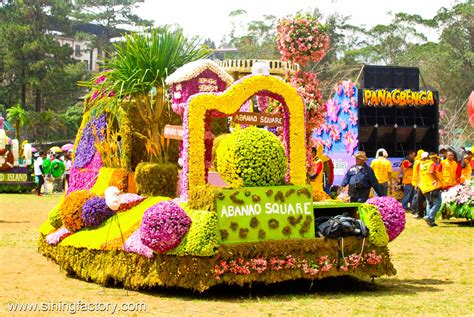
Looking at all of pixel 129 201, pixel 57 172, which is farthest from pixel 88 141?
pixel 57 172

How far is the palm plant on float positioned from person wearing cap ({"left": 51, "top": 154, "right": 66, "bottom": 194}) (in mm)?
18186

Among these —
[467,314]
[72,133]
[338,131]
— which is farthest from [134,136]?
[72,133]

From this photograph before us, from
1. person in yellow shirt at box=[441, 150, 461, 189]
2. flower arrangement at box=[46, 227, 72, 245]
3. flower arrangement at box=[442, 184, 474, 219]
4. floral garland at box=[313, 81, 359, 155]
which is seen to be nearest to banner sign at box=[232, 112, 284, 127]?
flower arrangement at box=[46, 227, 72, 245]

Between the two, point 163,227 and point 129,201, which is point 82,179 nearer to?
point 129,201

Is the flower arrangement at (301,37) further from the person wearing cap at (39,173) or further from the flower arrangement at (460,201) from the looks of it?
the person wearing cap at (39,173)

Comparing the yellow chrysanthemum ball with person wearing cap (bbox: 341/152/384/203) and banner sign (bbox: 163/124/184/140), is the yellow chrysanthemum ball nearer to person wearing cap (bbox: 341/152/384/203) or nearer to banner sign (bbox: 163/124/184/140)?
banner sign (bbox: 163/124/184/140)

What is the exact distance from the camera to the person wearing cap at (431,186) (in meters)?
16.8

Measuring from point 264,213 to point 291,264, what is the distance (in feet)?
2.06

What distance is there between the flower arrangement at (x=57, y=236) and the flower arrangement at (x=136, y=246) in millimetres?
1945

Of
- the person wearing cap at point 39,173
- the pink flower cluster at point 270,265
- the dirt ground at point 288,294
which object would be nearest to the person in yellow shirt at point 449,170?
the dirt ground at point 288,294

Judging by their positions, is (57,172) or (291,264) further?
(57,172)

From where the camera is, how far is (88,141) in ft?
45.6

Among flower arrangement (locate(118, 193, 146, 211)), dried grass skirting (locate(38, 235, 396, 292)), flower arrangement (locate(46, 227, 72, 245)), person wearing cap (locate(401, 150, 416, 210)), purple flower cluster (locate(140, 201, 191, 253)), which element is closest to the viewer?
purple flower cluster (locate(140, 201, 191, 253))

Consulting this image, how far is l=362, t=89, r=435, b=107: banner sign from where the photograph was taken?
23.3 m
